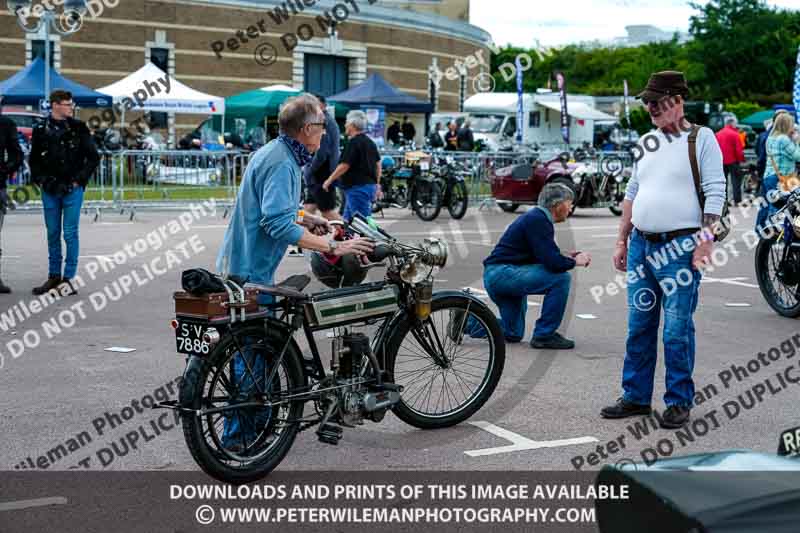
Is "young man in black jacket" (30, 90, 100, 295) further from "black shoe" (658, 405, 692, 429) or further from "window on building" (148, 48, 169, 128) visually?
"window on building" (148, 48, 169, 128)

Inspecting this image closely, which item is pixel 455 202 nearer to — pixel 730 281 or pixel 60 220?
pixel 730 281

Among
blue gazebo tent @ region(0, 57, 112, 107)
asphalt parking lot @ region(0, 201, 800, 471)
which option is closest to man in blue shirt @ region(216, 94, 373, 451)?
asphalt parking lot @ region(0, 201, 800, 471)

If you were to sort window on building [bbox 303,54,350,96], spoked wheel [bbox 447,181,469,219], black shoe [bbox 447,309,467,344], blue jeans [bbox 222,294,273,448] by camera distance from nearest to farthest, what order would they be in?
blue jeans [bbox 222,294,273,448], black shoe [bbox 447,309,467,344], spoked wheel [bbox 447,181,469,219], window on building [bbox 303,54,350,96]

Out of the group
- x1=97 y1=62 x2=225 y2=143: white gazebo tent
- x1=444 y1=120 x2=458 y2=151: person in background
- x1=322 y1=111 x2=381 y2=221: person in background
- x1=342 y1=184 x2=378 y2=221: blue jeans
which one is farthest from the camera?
x1=444 y1=120 x2=458 y2=151: person in background

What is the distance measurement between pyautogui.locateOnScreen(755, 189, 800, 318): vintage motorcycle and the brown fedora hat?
3.82 m

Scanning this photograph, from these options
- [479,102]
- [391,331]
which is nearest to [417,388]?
[391,331]

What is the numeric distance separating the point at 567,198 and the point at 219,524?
4701 millimetres

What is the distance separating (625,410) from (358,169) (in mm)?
A: 6707

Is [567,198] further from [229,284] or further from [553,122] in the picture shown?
[553,122]

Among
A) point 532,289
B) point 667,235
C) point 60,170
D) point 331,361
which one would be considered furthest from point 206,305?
point 60,170

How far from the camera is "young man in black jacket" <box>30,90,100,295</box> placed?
1045 cm

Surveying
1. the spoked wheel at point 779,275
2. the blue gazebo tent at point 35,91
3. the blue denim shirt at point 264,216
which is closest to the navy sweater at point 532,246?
the spoked wheel at point 779,275

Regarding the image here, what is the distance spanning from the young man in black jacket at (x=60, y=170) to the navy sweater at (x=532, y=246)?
169 inches

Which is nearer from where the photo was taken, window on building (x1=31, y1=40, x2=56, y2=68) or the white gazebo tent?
the white gazebo tent
